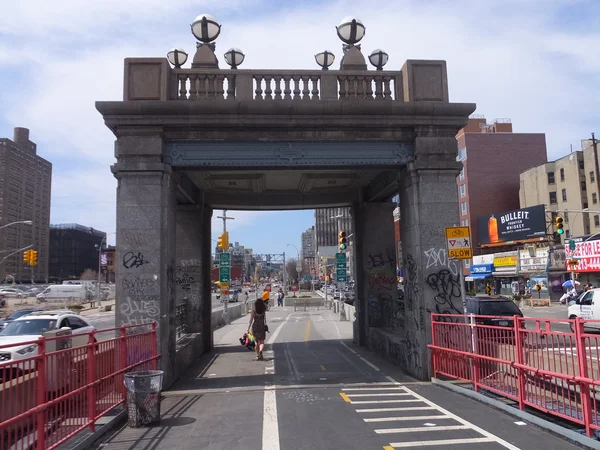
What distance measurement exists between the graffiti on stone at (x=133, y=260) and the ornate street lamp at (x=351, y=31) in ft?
25.2

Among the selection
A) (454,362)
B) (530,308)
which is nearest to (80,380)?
(454,362)

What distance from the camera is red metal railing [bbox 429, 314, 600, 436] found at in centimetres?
588

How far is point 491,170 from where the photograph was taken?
7262 centimetres

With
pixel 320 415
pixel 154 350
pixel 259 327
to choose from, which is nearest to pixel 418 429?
pixel 320 415

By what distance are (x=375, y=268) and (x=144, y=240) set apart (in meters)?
8.43

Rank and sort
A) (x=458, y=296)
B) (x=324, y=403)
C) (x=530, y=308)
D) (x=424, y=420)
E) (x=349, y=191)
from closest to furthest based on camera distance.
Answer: (x=424, y=420) → (x=324, y=403) → (x=458, y=296) → (x=349, y=191) → (x=530, y=308)

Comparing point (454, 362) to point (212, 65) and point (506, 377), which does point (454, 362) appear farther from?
point (212, 65)

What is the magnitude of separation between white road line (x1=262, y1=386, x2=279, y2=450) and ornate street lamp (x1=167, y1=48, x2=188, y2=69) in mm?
8604

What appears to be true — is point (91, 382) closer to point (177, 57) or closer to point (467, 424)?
point (467, 424)

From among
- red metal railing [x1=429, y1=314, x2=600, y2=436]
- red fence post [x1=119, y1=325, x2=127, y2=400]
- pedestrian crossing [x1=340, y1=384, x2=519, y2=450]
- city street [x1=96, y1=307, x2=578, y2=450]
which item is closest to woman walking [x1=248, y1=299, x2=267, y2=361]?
city street [x1=96, y1=307, x2=578, y2=450]

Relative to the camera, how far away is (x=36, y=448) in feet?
17.0

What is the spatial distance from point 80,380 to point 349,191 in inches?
483

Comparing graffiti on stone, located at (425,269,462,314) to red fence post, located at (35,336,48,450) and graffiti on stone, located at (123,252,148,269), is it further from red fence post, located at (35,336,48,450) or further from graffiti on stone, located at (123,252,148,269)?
red fence post, located at (35,336,48,450)

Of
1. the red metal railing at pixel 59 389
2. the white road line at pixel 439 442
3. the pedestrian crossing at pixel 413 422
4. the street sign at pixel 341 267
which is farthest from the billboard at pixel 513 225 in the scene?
the red metal railing at pixel 59 389
